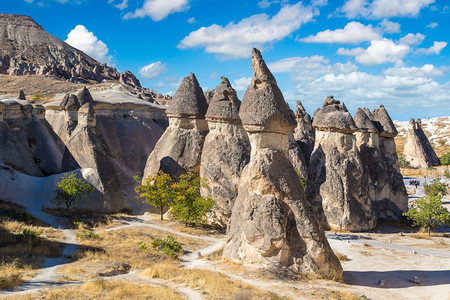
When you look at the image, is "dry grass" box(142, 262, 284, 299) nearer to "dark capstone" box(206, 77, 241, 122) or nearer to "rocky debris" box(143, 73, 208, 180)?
"dark capstone" box(206, 77, 241, 122)

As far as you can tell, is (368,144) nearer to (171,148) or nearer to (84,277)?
(171,148)

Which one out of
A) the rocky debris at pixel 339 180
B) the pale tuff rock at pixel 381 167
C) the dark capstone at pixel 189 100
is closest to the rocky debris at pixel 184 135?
the dark capstone at pixel 189 100

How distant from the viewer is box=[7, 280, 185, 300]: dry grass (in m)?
9.61

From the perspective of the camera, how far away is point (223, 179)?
21422 mm

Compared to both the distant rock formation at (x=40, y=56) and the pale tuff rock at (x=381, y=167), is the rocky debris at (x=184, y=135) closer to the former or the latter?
the pale tuff rock at (x=381, y=167)

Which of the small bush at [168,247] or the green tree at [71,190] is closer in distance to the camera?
the small bush at [168,247]

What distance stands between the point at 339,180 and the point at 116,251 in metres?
12.5

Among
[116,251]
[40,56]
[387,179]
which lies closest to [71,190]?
[116,251]

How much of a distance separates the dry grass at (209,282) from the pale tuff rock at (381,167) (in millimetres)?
14207

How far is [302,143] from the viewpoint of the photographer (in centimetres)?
3362

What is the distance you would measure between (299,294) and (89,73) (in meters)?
85.7

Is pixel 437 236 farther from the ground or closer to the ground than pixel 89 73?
closer to the ground

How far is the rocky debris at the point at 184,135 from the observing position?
2377 cm

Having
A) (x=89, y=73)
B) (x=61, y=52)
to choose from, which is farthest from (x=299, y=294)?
(x=61, y=52)
